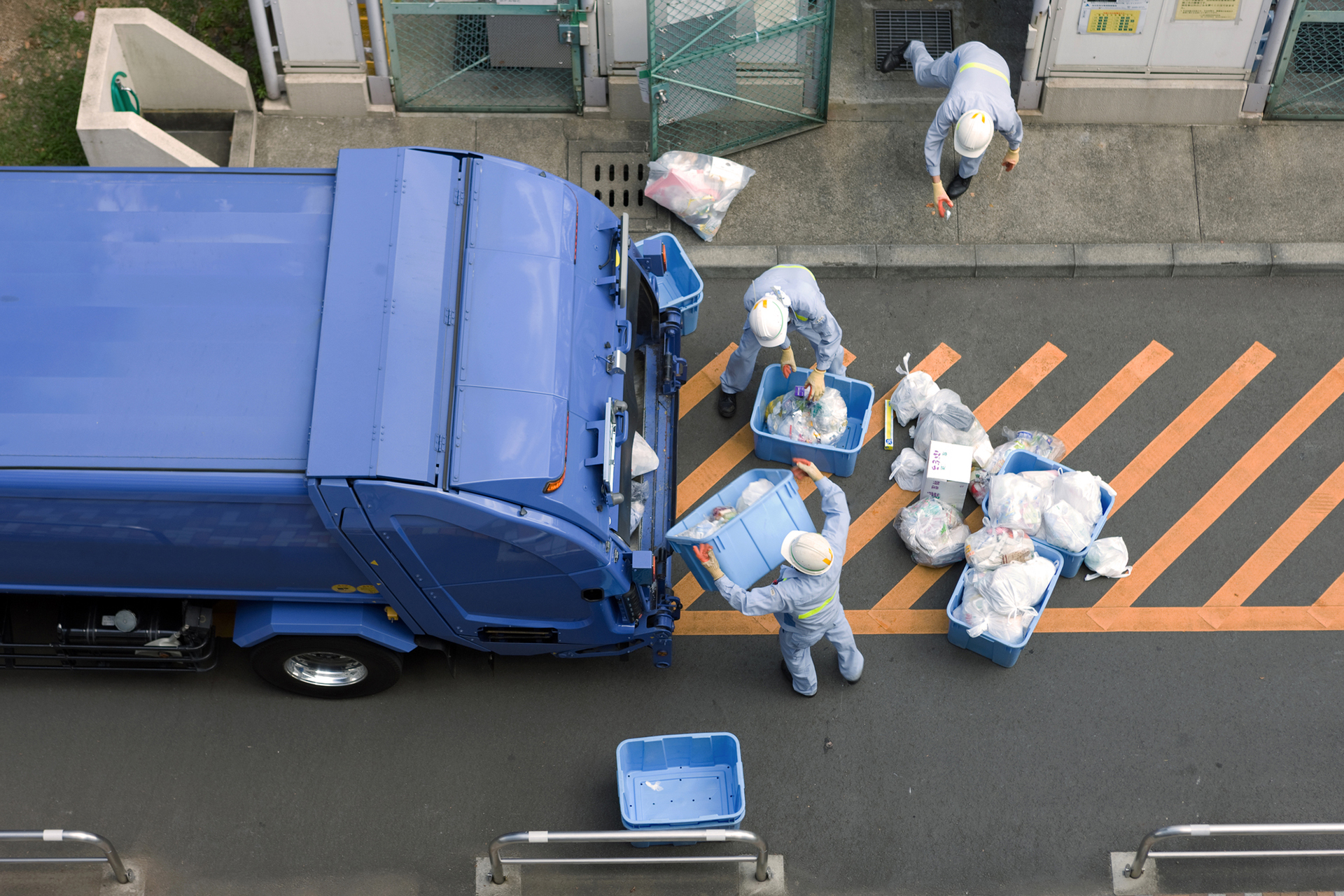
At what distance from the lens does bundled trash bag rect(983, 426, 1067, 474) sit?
771cm

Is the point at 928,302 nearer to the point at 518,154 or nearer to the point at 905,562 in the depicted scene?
the point at 905,562

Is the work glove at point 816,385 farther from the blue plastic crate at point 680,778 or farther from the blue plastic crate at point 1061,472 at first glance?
the blue plastic crate at point 680,778

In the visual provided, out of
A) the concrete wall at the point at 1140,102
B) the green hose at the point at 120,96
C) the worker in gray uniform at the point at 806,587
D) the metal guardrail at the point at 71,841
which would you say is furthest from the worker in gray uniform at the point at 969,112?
the metal guardrail at the point at 71,841

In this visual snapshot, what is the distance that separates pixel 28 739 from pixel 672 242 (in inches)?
193

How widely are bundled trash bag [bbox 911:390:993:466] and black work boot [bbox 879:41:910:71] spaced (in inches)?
114

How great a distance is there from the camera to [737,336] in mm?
8445

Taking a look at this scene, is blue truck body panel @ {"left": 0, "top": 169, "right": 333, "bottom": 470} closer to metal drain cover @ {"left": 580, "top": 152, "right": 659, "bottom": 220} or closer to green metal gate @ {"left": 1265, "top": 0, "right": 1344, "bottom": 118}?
metal drain cover @ {"left": 580, "top": 152, "right": 659, "bottom": 220}

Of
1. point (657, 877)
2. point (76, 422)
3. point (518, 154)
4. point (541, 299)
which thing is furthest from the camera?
point (518, 154)

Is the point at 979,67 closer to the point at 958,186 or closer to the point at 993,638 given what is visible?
the point at 958,186

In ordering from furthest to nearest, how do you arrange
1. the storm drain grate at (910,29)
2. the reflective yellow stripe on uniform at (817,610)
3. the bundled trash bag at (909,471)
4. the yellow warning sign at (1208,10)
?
the storm drain grate at (910,29) → the yellow warning sign at (1208,10) → the bundled trash bag at (909,471) → the reflective yellow stripe on uniform at (817,610)

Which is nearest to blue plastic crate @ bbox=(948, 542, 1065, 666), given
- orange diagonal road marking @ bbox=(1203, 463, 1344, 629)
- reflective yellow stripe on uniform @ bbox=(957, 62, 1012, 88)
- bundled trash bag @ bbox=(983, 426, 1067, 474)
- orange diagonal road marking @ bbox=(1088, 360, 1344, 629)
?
orange diagonal road marking @ bbox=(1088, 360, 1344, 629)

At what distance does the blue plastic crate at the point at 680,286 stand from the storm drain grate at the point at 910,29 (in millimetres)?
2610

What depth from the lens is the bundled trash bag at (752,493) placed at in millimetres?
6715

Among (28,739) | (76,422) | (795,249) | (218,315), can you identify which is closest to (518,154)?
(795,249)
